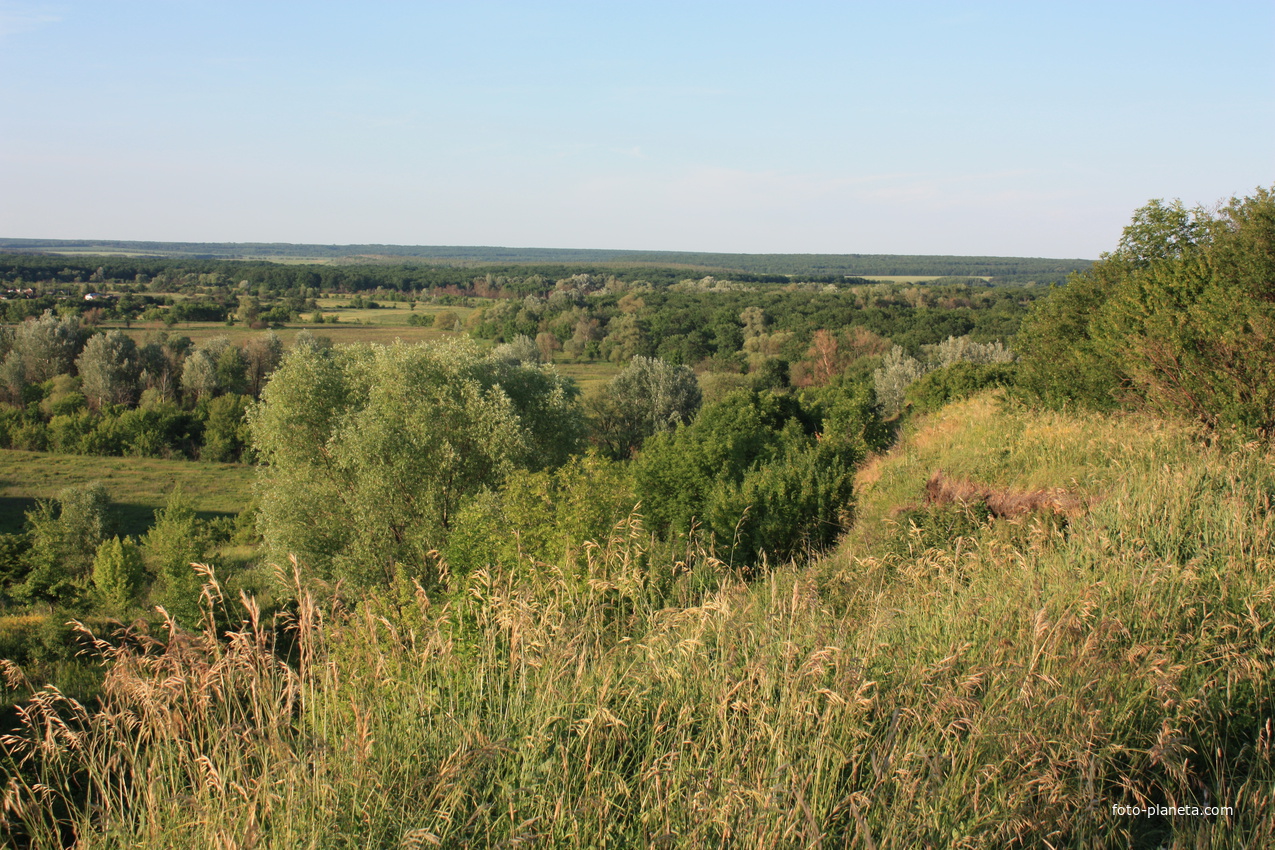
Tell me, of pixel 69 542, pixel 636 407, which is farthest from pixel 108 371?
pixel 636 407

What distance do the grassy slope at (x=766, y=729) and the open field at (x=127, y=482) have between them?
4059cm

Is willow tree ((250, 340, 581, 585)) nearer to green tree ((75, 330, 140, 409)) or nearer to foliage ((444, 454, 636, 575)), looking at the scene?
foliage ((444, 454, 636, 575))

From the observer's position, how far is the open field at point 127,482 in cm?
3997

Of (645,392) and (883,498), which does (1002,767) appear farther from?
(645,392)

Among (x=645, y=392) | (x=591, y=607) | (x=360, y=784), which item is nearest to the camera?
(x=360, y=784)

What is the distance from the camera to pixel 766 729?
283 centimetres

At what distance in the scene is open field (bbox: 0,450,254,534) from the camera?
39969mm

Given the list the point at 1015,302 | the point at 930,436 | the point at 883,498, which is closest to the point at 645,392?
the point at 930,436

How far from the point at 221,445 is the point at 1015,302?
251ft

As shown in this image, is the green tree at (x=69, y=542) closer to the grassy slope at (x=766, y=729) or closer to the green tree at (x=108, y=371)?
the grassy slope at (x=766, y=729)

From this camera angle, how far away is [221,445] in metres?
51.5

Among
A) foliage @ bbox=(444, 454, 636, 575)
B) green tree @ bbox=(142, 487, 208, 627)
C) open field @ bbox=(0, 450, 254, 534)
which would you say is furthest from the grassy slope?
open field @ bbox=(0, 450, 254, 534)

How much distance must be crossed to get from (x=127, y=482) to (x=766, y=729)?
53.3 metres

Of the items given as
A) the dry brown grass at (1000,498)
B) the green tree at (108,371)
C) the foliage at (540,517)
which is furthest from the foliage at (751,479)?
the green tree at (108,371)
